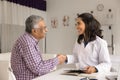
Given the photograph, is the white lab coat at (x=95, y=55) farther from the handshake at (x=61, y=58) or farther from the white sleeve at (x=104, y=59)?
the handshake at (x=61, y=58)

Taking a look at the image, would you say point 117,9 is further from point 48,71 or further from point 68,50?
point 48,71

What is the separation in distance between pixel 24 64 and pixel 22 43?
0.20 m

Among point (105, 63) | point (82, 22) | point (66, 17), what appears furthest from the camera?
point (66, 17)

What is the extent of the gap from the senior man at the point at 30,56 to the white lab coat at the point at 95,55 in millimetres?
358

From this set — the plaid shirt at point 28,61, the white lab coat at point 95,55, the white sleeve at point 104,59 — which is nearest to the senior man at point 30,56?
the plaid shirt at point 28,61

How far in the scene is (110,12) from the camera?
239 inches

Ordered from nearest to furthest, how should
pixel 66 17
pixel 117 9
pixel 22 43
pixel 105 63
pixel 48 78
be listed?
pixel 48 78 → pixel 22 43 → pixel 105 63 → pixel 117 9 → pixel 66 17

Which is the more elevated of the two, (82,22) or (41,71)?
(82,22)

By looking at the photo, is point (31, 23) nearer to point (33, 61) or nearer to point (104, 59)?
point (33, 61)

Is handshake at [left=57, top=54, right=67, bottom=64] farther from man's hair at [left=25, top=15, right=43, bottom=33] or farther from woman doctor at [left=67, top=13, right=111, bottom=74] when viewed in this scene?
man's hair at [left=25, top=15, right=43, bottom=33]

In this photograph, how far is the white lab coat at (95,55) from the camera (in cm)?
235

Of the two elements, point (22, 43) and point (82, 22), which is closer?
point (22, 43)

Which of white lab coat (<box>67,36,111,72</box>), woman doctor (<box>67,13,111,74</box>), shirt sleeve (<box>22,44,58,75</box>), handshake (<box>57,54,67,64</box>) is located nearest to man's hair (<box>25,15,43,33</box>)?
shirt sleeve (<box>22,44,58,75</box>)

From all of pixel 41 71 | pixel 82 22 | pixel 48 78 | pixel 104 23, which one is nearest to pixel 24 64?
pixel 41 71
